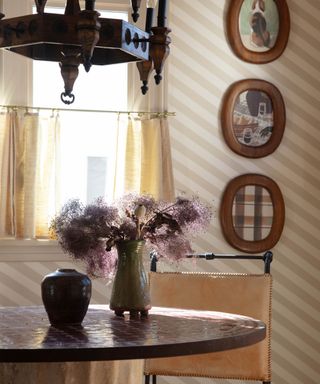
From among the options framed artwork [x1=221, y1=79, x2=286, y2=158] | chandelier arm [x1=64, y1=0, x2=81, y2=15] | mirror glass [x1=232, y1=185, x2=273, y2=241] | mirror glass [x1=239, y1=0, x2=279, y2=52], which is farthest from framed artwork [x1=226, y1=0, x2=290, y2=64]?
chandelier arm [x1=64, y1=0, x2=81, y2=15]

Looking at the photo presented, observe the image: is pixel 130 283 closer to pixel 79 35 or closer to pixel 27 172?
pixel 79 35

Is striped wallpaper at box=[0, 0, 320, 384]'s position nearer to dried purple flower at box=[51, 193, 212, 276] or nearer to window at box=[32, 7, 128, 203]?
window at box=[32, 7, 128, 203]

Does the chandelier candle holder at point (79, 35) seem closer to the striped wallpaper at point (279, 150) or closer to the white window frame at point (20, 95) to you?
the white window frame at point (20, 95)

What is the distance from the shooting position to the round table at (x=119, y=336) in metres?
2.33

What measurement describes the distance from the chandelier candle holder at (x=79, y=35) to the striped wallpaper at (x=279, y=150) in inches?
88.1

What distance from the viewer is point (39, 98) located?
4.93 m

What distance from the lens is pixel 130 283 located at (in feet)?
10.0

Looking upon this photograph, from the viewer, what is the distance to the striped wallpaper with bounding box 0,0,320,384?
5.11 meters

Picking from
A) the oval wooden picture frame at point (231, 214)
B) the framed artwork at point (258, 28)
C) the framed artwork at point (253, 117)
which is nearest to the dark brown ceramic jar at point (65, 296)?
the oval wooden picture frame at point (231, 214)

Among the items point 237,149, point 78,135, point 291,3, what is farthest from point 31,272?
point 291,3

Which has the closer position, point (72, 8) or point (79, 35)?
point (79, 35)

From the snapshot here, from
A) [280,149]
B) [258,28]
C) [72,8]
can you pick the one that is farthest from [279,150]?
[72,8]

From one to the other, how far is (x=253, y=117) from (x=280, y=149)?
26cm

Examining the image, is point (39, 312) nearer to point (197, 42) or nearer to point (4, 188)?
point (4, 188)
